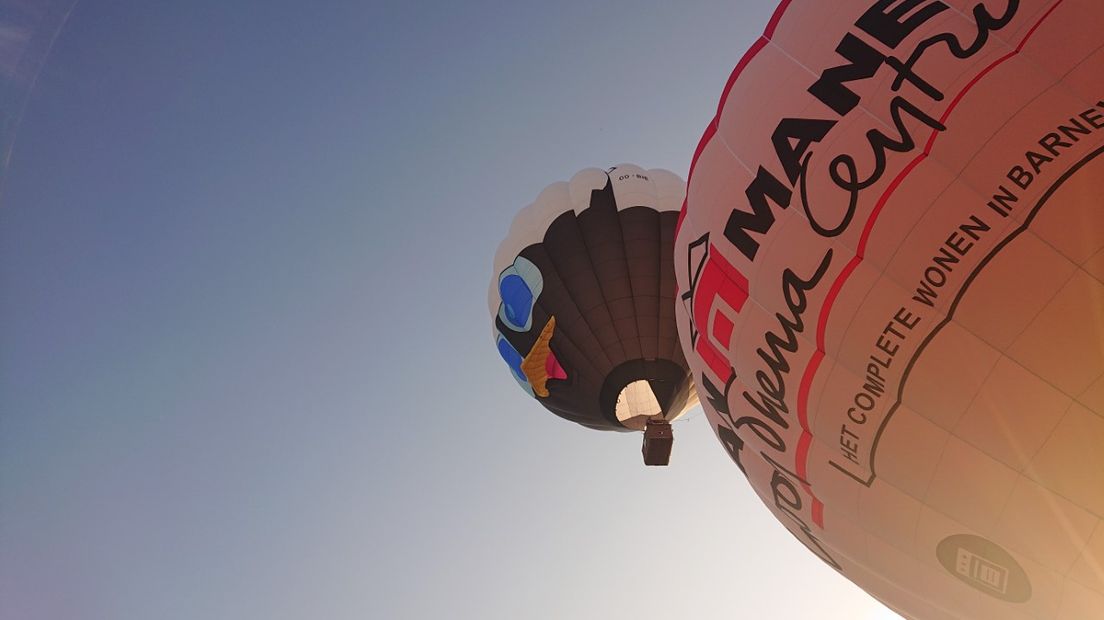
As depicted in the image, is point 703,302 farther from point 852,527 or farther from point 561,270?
point 561,270

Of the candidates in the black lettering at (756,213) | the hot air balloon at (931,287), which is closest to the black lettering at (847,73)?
the hot air balloon at (931,287)

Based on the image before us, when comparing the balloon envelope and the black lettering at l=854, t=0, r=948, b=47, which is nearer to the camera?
the black lettering at l=854, t=0, r=948, b=47

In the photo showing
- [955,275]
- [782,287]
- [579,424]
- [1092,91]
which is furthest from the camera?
[579,424]

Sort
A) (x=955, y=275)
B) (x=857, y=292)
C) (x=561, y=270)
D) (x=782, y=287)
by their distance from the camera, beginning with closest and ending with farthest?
(x=955, y=275)
(x=857, y=292)
(x=782, y=287)
(x=561, y=270)

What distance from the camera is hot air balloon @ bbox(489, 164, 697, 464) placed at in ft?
34.9

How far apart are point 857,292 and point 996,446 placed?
1088 mm

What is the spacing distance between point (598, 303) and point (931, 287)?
6428 millimetres

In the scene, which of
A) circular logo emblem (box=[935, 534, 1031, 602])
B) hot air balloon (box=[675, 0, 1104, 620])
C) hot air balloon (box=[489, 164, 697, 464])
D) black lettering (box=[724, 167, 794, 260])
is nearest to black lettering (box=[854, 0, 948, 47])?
hot air balloon (box=[675, 0, 1104, 620])

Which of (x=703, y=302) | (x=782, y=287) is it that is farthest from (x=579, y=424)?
(x=782, y=287)

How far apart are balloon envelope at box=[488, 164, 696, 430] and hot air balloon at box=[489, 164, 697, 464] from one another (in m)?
0.01

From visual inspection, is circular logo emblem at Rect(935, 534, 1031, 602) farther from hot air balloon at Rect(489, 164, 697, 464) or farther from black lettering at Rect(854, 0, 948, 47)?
hot air balloon at Rect(489, 164, 697, 464)

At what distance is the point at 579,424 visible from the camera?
11977 millimetres

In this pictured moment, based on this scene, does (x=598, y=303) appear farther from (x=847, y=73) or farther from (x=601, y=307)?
(x=847, y=73)

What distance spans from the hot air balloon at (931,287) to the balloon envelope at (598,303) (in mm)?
4785
